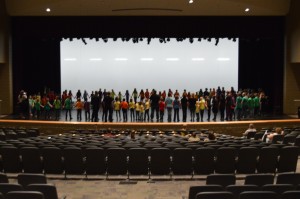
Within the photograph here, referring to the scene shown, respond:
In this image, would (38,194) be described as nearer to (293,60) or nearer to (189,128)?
(189,128)

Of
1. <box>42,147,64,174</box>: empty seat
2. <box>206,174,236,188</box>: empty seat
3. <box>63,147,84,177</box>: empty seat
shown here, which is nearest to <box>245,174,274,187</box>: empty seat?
<box>206,174,236,188</box>: empty seat

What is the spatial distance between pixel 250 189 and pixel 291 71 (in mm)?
19472

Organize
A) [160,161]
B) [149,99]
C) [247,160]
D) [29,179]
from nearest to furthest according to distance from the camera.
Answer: [29,179]
[160,161]
[247,160]
[149,99]

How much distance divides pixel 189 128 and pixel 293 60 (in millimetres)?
9336

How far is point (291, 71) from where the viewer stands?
24.6m

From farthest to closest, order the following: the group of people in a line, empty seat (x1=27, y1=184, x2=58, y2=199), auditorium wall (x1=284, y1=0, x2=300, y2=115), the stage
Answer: auditorium wall (x1=284, y1=0, x2=300, y2=115) → the group of people in a line → the stage → empty seat (x1=27, y1=184, x2=58, y2=199)

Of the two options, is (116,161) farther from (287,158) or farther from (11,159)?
(287,158)

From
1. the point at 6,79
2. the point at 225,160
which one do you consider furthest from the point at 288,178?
the point at 6,79

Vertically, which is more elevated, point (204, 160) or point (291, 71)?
point (291, 71)

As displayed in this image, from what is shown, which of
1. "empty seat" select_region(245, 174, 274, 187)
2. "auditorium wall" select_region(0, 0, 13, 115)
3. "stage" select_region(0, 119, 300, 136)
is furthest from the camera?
"auditorium wall" select_region(0, 0, 13, 115)

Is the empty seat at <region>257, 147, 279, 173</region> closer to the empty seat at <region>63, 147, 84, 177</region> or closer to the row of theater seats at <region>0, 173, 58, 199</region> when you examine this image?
the empty seat at <region>63, 147, 84, 177</region>

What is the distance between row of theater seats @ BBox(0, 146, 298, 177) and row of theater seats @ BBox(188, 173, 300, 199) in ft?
8.70

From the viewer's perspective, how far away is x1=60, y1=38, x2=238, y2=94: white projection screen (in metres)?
29.3

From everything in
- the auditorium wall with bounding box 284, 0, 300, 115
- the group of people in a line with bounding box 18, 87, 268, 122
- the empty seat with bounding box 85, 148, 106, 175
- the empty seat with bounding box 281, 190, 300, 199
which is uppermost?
the auditorium wall with bounding box 284, 0, 300, 115
